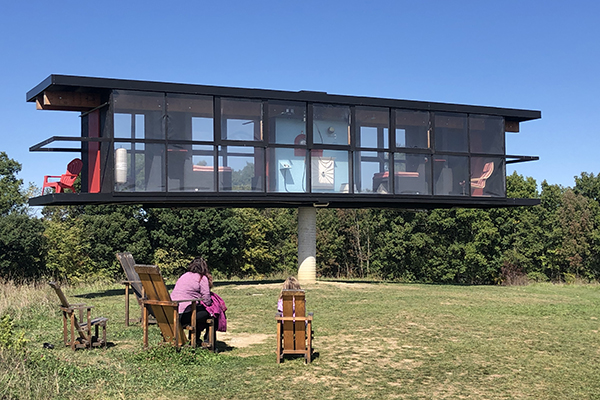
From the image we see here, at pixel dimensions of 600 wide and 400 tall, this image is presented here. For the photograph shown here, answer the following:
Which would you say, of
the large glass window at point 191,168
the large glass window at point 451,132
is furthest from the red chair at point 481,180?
the large glass window at point 191,168

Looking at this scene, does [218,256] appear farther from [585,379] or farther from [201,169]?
[585,379]

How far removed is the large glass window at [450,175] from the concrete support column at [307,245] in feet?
15.3

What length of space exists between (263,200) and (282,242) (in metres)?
42.5

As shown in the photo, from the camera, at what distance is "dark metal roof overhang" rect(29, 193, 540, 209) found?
62.8 feet

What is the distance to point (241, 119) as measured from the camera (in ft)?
68.3

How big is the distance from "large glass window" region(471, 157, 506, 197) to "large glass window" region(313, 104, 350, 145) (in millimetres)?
A: 5212

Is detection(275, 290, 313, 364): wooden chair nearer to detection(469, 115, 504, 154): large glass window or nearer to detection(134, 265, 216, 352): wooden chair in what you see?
detection(134, 265, 216, 352): wooden chair

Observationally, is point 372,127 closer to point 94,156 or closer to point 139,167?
point 139,167

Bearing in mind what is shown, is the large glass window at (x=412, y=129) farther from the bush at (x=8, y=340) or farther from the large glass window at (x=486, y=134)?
the bush at (x=8, y=340)

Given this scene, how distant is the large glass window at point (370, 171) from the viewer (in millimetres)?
22344

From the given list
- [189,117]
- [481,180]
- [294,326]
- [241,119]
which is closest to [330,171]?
[241,119]

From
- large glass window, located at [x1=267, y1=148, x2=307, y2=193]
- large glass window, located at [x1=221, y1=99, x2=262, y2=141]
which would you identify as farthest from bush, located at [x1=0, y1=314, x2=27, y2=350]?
large glass window, located at [x1=267, y1=148, x2=307, y2=193]

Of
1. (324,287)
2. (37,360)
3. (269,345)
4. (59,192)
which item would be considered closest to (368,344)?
(269,345)

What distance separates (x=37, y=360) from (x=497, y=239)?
4952 centimetres
